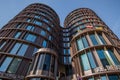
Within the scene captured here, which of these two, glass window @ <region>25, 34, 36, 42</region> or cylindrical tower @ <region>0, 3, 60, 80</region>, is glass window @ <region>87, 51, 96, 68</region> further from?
glass window @ <region>25, 34, 36, 42</region>

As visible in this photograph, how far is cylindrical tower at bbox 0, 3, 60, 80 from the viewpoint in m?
25.2

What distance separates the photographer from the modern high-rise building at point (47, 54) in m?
22.5

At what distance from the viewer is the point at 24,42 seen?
102 feet

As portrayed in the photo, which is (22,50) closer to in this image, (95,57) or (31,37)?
(31,37)

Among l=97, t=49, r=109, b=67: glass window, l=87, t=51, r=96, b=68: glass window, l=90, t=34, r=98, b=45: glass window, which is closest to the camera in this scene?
l=97, t=49, r=109, b=67: glass window

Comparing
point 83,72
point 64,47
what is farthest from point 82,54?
point 64,47

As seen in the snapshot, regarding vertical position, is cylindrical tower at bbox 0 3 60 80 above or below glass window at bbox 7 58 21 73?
above

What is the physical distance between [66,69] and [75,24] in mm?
19092

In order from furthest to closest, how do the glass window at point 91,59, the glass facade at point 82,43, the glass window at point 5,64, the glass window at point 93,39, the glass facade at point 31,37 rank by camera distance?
the glass facade at point 31,37, the glass facade at point 82,43, the glass window at point 93,39, the glass window at point 5,64, the glass window at point 91,59

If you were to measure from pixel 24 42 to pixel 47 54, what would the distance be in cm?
834

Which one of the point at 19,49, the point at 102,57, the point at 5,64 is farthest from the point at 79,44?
the point at 5,64

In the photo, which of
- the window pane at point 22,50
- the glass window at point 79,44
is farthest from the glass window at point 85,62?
the window pane at point 22,50

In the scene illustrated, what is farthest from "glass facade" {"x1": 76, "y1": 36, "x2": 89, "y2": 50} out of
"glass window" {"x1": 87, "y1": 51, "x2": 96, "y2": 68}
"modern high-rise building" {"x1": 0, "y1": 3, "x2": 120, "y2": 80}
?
"glass window" {"x1": 87, "y1": 51, "x2": 96, "y2": 68}

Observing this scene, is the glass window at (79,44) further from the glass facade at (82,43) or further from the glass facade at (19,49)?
the glass facade at (19,49)
